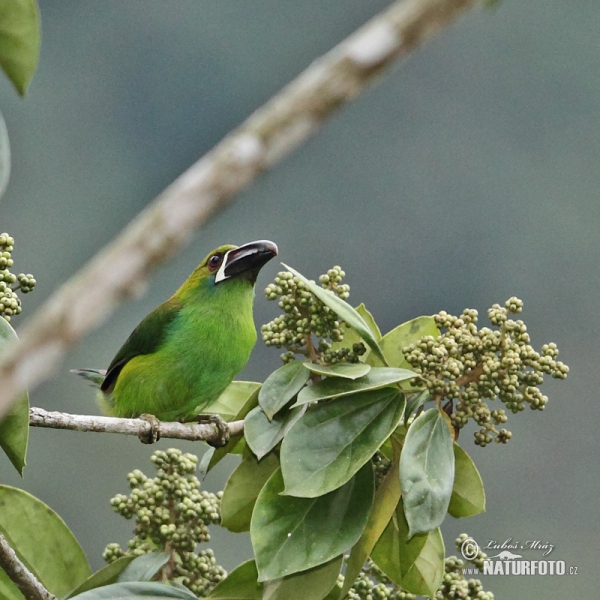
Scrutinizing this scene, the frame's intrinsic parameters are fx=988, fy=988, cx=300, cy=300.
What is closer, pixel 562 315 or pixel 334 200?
pixel 562 315

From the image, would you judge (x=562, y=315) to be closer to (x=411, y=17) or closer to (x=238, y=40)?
(x=238, y=40)

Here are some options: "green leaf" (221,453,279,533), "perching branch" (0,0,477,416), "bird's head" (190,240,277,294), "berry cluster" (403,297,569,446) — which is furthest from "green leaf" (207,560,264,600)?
"perching branch" (0,0,477,416)

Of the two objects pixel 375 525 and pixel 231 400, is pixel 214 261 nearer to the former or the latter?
pixel 231 400

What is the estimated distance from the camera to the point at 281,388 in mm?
1733

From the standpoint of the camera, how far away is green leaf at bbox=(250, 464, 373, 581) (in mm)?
1581

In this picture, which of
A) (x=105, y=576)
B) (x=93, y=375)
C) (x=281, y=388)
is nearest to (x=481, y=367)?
(x=281, y=388)

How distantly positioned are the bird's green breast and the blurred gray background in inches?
326

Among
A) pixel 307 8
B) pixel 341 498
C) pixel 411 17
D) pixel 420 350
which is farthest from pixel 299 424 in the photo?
pixel 307 8

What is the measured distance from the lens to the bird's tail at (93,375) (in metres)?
2.82

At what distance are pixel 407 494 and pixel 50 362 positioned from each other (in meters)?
1.06

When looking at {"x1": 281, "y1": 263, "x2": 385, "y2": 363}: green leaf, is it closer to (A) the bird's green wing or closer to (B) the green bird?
(B) the green bird

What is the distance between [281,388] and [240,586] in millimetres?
350

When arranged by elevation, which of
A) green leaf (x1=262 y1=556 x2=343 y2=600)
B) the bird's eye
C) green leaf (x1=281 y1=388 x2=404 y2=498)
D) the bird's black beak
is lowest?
green leaf (x1=262 y1=556 x2=343 y2=600)

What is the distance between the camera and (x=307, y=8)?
71.3 ft
